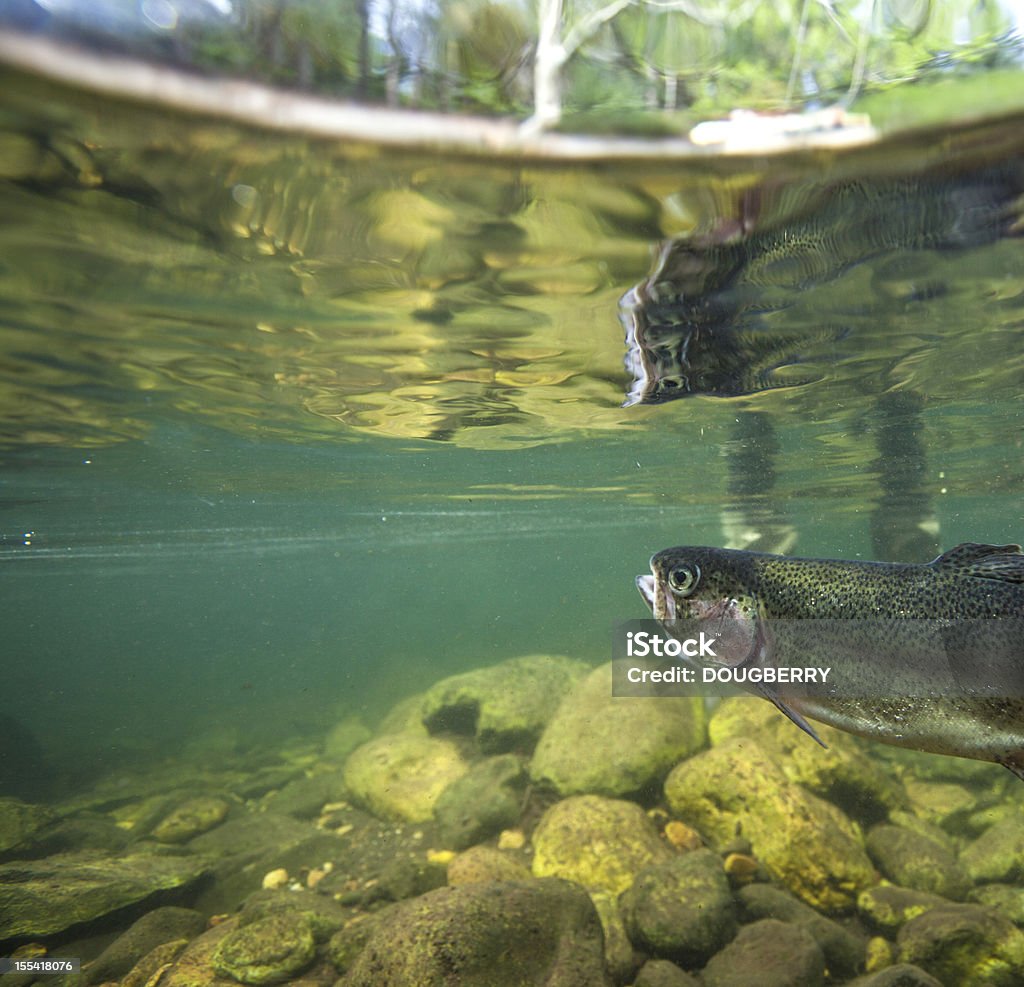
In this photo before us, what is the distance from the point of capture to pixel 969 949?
18.7 ft

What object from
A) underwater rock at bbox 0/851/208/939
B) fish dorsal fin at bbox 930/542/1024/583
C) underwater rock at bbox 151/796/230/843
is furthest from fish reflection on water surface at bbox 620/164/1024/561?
underwater rock at bbox 151/796/230/843

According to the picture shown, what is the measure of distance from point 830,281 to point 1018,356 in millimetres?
5501

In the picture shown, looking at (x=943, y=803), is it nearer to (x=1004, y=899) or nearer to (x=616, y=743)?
(x=1004, y=899)

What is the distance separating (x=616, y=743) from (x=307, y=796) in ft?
29.4

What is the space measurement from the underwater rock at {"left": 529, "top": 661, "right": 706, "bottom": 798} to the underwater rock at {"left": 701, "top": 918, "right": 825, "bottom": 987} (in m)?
3.43

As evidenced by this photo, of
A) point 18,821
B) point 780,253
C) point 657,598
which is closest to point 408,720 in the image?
point 18,821

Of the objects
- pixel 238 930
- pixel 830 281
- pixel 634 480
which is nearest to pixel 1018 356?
pixel 830 281

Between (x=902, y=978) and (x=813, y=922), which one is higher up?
(x=902, y=978)

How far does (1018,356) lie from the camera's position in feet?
33.6

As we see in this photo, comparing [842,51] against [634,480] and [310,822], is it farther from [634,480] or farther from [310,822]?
[634,480]

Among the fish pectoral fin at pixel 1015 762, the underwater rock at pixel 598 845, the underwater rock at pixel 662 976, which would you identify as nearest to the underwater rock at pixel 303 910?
the underwater rock at pixel 598 845

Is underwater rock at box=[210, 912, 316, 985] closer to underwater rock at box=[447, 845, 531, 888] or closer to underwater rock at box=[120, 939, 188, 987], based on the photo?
underwater rock at box=[120, 939, 188, 987]

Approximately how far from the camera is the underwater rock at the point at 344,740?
20.5 m

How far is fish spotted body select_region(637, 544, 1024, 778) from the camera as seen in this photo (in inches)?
122
